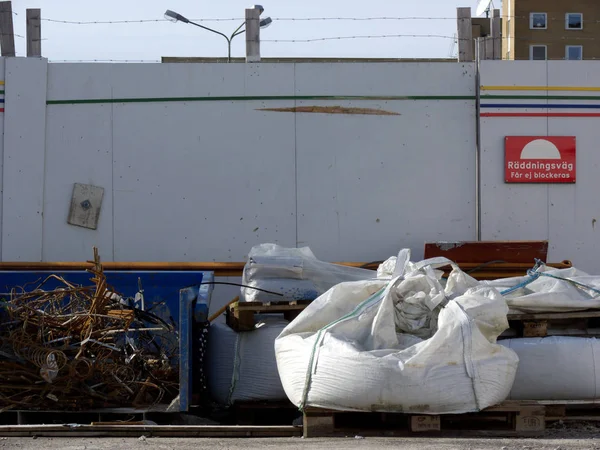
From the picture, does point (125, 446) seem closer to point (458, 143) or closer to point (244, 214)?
point (244, 214)

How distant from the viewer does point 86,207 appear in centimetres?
976

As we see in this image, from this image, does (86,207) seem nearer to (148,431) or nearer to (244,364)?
(244,364)

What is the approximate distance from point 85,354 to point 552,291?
3508 millimetres

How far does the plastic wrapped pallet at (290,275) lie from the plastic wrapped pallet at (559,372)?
1.76 m

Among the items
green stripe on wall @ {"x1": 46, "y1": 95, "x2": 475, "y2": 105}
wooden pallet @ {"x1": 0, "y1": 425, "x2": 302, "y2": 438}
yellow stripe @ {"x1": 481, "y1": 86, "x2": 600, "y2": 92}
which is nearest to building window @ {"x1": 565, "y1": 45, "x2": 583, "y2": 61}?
yellow stripe @ {"x1": 481, "y1": 86, "x2": 600, "y2": 92}

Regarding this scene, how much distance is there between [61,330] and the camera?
6891mm

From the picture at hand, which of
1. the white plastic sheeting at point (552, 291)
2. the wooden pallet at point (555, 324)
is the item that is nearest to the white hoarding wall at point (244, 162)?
the white plastic sheeting at point (552, 291)

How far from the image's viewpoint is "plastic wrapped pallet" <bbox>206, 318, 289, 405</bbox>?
22.0ft

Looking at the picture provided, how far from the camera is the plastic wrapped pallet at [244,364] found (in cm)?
671

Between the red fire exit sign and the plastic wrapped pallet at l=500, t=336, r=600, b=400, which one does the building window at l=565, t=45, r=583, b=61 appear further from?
the plastic wrapped pallet at l=500, t=336, r=600, b=400

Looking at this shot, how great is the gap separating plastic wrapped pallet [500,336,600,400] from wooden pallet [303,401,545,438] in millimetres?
380

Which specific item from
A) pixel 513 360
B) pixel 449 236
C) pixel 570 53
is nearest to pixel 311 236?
pixel 449 236

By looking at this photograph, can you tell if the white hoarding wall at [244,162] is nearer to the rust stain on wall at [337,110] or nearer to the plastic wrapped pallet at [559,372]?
the rust stain on wall at [337,110]

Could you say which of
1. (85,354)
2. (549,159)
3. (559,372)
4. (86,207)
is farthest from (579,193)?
(85,354)
